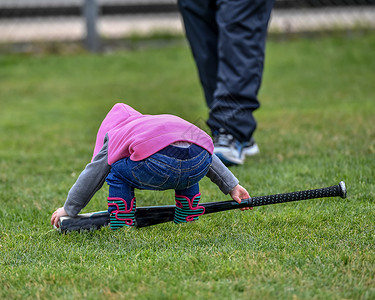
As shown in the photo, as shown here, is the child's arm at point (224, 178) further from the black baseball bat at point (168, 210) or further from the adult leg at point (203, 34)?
the adult leg at point (203, 34)

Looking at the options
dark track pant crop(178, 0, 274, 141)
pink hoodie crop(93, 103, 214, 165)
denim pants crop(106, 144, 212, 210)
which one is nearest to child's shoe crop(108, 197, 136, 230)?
denim pants crop(106, 144, 212, 210)

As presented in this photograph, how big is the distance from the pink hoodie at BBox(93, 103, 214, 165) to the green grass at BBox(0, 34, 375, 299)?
30 cm

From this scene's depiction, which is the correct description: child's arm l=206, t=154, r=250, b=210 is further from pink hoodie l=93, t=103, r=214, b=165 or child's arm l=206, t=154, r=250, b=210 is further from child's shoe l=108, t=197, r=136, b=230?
child's shoe l=108, t=197, r=136, b=230

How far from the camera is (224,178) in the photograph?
2.09 meters

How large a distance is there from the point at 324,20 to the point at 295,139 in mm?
5526

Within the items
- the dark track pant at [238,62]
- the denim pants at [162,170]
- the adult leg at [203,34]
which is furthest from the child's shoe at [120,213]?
the adult leg at [203,34]

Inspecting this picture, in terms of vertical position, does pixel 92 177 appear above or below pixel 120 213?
above

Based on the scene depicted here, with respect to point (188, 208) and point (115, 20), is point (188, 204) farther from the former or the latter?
point (115, 20)

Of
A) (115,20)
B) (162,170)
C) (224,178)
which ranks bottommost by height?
(115,20)

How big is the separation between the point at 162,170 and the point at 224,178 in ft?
0.90

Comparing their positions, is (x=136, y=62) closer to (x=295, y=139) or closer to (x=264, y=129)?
(x=264, y=129)

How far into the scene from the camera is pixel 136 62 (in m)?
8.11

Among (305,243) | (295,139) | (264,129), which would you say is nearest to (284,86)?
(264,129)

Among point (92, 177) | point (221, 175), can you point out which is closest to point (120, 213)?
point (92, 177)
